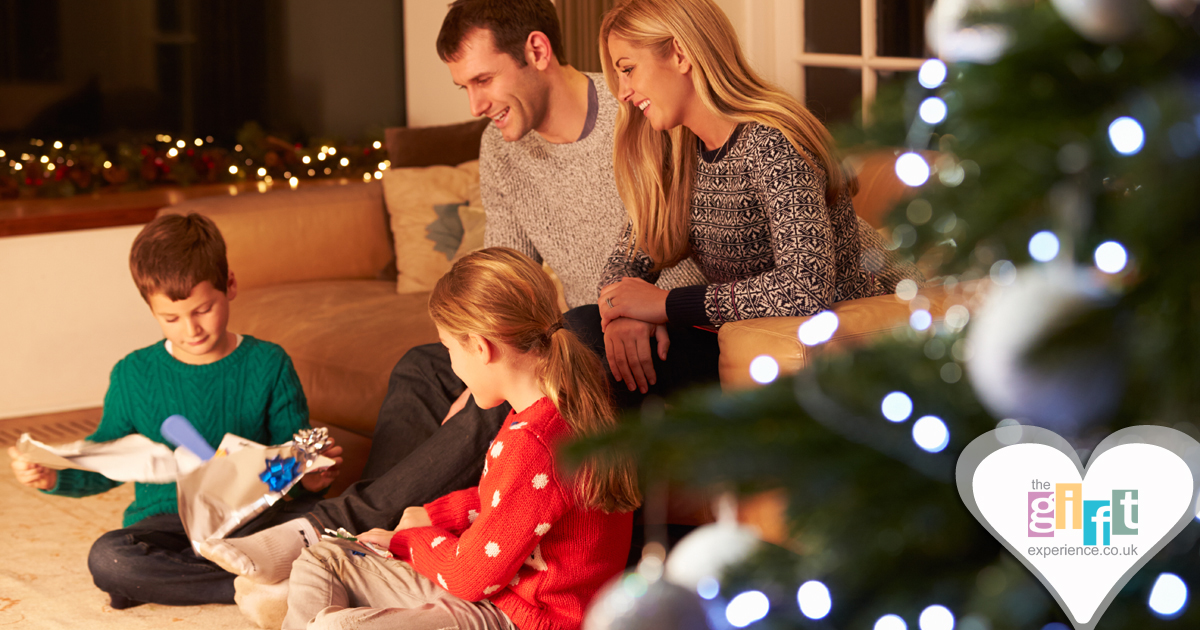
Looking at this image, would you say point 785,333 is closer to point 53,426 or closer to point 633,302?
point 633,302

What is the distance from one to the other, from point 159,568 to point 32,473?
10.0 inches

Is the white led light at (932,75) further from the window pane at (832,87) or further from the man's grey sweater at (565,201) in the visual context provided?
the window pane at (832,87)

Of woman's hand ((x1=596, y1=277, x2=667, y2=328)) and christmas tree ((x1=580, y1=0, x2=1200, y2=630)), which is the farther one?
woman's hand ((x1=596, y1=277, x2=667, y2=328))

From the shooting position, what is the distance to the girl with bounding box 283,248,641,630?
1350 millimetres

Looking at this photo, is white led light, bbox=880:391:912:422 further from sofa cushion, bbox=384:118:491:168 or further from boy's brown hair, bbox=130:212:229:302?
sofa cushion, bbox=384:118:491:168

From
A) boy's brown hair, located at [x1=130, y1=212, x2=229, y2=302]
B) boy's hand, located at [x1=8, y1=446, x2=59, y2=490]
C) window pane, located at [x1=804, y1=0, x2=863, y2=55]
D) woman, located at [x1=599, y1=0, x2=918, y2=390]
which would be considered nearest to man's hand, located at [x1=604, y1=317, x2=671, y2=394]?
woman, located at [x1=599, y1=0, x2=918, y2=390]

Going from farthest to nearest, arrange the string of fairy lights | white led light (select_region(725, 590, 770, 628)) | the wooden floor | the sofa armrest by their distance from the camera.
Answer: the string of fairy lights < the wooden floor < the sofa armrest < white led light (select_region(725, 590, 770, 628))

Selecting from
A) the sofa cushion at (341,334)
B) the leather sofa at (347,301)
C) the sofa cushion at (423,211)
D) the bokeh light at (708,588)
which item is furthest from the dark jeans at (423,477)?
the bokeh light at (708,588)

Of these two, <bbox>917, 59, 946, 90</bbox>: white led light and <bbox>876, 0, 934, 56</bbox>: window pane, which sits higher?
<bbox>876, 0, 934, 56</bbox>: window pane

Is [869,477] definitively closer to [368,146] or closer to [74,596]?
[74,596]

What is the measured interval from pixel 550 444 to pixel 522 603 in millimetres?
219

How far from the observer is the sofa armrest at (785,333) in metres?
1.47

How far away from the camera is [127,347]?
3.28m

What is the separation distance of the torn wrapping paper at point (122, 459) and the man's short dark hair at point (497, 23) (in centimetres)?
87
